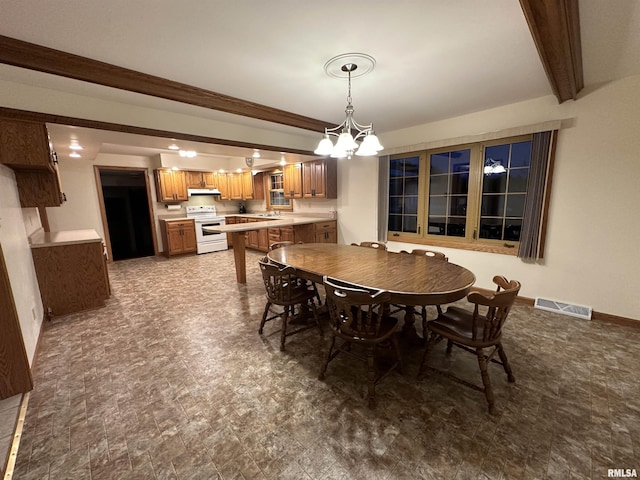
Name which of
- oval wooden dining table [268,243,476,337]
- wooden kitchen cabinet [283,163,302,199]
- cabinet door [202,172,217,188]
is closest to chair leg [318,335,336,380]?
oval wooden dining table [268,243,476,337]

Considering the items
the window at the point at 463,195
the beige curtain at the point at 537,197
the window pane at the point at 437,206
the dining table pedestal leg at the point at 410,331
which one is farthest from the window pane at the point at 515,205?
the dining table pedestal leg at the point at 410,331

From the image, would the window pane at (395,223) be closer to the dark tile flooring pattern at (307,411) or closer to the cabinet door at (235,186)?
the dark tile flooring pattern at (307,411)

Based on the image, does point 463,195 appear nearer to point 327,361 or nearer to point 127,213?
point 327,361

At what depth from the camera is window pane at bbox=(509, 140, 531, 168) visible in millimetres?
3266

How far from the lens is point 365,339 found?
1.85 metres

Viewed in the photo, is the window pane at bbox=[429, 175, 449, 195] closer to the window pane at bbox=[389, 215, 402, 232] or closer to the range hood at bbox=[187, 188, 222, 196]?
the window pane at bbox=[389, 215, 402, 232]

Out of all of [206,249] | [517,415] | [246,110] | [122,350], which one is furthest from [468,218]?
[206,249]

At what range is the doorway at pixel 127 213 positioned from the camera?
600cm

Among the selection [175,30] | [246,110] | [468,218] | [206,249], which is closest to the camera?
[175,30]

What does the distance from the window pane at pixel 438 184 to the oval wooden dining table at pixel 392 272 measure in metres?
1.72

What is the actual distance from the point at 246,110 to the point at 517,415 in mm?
3693

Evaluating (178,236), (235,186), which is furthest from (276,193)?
(178,236)

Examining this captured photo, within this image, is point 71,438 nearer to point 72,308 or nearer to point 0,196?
point 0,196

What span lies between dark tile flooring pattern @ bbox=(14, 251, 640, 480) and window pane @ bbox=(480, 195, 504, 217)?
1.48m
